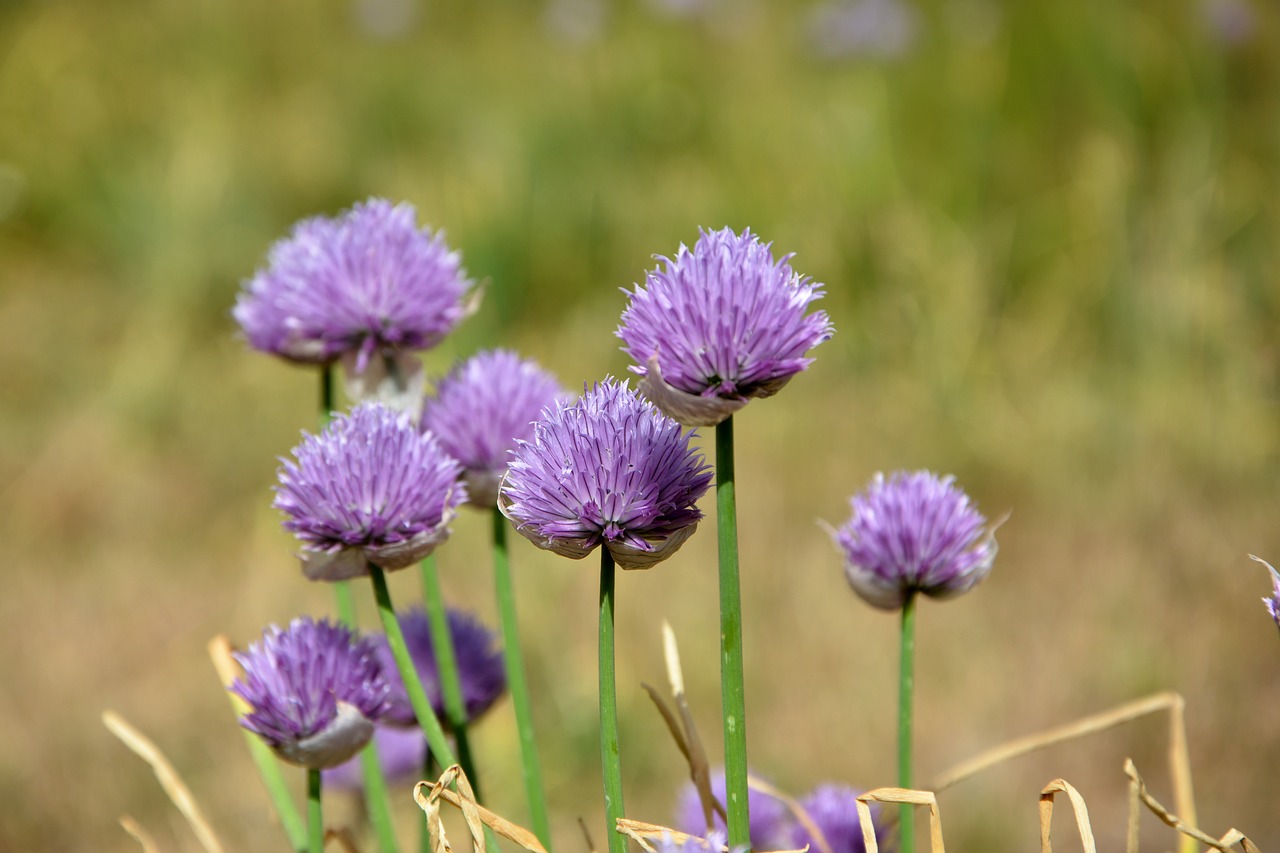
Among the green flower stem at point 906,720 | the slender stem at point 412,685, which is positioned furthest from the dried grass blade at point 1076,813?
the slender stem at point 412,685

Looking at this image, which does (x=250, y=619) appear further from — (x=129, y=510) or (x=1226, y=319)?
(x=1226, y=319)


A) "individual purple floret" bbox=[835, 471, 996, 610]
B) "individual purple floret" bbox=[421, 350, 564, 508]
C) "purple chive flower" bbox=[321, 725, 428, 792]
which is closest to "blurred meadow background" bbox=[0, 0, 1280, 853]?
"purple chive flower" bbox=[321, 725, 428, 792]

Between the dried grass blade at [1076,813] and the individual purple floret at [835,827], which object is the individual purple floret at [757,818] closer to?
the individual purple floret at [835,827]

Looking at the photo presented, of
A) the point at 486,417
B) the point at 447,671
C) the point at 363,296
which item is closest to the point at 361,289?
the point at 363,296

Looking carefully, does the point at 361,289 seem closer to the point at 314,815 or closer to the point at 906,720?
the point at 314,815

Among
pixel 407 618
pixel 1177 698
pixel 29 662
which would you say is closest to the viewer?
pixel 1177 698

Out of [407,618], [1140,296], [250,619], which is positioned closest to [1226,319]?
[1140,296]
